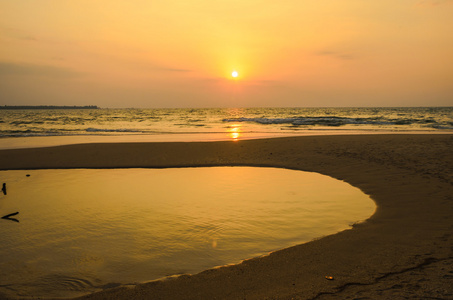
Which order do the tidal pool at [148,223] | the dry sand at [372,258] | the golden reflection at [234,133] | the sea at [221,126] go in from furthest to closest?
the sea at [221,126] < the golden reflection at [234,133] < the tidal pool at [148,223] < the dry sand at [372,258]

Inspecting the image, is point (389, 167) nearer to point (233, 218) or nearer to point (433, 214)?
point (433, 214)

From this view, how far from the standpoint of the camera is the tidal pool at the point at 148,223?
4.66 m

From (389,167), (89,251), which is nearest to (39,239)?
(89,251)

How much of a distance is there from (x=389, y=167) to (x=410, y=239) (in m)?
7.12

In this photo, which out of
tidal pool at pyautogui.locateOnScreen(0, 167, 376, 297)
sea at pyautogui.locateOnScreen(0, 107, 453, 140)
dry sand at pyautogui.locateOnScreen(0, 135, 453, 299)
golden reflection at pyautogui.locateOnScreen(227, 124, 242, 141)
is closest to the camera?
dry sand at pyautogui.locateOnScreen(0, 135, 453, 299)

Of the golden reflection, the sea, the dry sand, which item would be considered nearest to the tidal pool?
the dry sand

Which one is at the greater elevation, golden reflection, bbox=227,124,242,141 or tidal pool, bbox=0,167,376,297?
golden reflection, bbox=227,124,242,141

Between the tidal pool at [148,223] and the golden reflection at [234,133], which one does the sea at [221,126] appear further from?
the tidal pool at [148,223]

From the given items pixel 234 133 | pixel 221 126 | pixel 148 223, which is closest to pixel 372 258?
pixel 148 223

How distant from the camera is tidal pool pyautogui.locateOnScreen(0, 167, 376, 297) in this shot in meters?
4.66

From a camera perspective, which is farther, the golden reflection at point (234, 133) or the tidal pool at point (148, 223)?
the golden reflection at point (234, 133)

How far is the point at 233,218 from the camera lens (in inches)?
271

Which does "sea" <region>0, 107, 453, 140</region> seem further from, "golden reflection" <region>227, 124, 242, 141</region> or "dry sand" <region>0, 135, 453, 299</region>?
"dry sand" <region>0, 135, 453, 299</region>

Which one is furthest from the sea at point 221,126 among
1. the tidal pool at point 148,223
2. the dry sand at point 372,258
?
the dry sand at point 372,258
